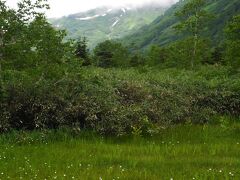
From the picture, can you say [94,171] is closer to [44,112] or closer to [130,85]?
[44,112]

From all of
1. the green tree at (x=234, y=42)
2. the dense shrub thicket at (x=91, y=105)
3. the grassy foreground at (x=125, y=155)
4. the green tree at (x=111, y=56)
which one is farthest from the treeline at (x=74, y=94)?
the green tree at (x=111, y=56)

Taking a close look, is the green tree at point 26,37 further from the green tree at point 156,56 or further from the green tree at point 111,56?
the green tree at point 156,56

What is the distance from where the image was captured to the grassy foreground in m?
9.32

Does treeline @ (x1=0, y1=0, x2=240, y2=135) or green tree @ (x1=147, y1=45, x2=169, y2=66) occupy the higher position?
green tree @ (x1=147, y1=45, x2=169, y2=66)

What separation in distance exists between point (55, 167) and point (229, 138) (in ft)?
20.4

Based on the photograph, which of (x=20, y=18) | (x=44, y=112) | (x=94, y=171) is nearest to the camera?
(x=94, y=171)

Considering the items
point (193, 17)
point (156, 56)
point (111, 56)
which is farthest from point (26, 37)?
point (156, 56)

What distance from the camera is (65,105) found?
47.3 ft

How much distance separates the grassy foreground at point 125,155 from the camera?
932 centimetres

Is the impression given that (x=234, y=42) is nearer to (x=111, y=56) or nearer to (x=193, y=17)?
(x=193, y=17)

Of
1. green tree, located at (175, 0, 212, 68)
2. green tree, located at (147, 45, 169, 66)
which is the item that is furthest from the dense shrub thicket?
green tree, located at (147, 45, 169, 66)

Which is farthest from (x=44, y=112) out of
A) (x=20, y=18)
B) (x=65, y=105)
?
(x=20, y=18)

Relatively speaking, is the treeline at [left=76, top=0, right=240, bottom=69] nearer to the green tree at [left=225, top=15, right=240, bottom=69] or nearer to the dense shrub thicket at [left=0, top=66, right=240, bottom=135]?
the green tree at [left=225, top=15, right=240, bottom=69]

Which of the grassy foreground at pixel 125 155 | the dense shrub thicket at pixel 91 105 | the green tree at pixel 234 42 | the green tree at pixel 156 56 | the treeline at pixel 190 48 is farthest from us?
the green tree at pixel 156 56
